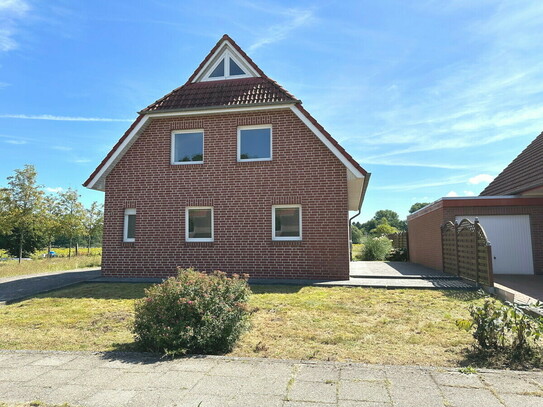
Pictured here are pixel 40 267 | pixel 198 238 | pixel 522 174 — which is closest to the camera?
pixel 198 238

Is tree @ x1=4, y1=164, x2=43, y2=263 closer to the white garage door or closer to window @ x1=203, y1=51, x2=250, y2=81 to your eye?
window @ x1=203, y1=51, x2=250, y2=81

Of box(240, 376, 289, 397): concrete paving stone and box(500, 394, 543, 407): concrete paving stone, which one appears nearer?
box(500, 394, 543, 407): concrete paving stone

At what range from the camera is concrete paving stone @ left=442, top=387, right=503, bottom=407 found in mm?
3156

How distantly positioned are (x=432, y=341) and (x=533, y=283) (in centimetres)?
793

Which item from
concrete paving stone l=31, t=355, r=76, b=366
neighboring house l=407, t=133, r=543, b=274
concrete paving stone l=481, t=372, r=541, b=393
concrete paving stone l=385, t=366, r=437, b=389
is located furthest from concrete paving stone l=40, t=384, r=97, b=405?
neighboring house l=407, t=133, r=543, b=274

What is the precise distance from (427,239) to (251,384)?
1506cm

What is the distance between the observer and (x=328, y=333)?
564 cm

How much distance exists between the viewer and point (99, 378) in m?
3.89

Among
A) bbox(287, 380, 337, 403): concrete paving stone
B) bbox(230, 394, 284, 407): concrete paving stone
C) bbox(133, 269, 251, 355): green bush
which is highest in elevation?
bbox(133, 269, 251, 355): green bush

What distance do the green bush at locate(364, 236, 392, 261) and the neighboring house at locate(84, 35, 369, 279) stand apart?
11.1 meters

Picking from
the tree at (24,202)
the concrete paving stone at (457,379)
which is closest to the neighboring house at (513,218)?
the concrete paving stone at (457,379)

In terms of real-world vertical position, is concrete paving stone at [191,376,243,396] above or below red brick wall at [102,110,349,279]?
below

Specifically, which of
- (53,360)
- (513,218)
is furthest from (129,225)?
(513,218)

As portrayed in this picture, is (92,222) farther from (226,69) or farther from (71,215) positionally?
(226,69)
